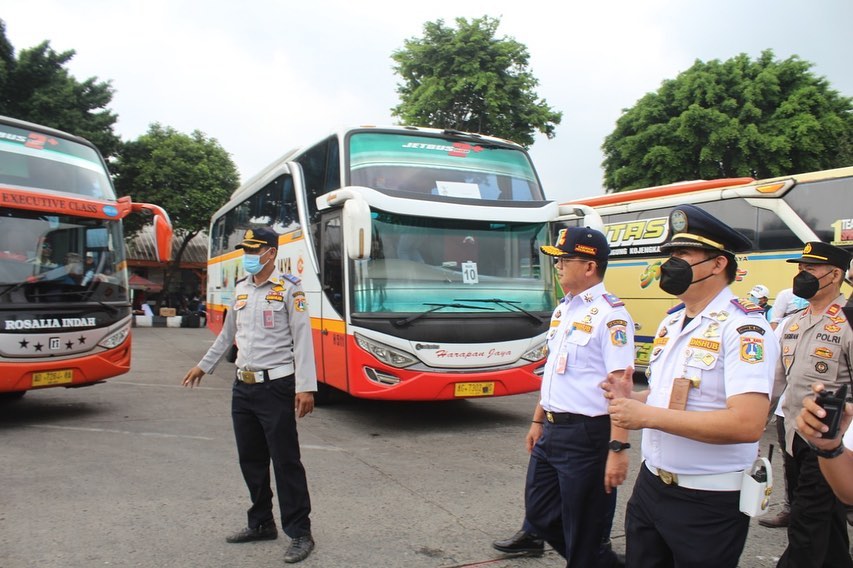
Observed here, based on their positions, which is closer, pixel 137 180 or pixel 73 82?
pixel 73 82

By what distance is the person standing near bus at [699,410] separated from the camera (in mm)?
2105

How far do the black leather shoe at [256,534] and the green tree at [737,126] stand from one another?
21.6 m

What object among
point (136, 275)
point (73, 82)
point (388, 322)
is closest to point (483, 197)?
point (388, 322)

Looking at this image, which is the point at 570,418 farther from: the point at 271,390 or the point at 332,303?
the point at 332,303

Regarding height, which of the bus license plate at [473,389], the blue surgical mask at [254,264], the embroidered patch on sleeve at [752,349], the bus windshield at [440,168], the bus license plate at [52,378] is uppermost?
the bus windshield at [440,168]

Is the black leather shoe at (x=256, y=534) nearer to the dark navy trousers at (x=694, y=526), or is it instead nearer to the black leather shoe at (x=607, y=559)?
the black leather shoe at (x=607, y=559)

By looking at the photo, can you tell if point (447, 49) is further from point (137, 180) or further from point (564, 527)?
point (564, 527)

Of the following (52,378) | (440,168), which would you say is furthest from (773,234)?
(52,378)

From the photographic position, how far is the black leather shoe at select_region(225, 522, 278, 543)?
3986 millimetres

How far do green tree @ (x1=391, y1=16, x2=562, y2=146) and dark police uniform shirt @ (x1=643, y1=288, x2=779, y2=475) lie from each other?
2056cm

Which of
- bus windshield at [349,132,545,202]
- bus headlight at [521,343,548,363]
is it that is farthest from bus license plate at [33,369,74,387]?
bus headlight at [521,343,548,363]

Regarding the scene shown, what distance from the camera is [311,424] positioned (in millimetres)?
7508

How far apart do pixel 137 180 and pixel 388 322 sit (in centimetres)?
2437

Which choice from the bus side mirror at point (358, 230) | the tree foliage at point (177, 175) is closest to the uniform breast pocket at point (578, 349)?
the bus side mirror at point (358, 230)
